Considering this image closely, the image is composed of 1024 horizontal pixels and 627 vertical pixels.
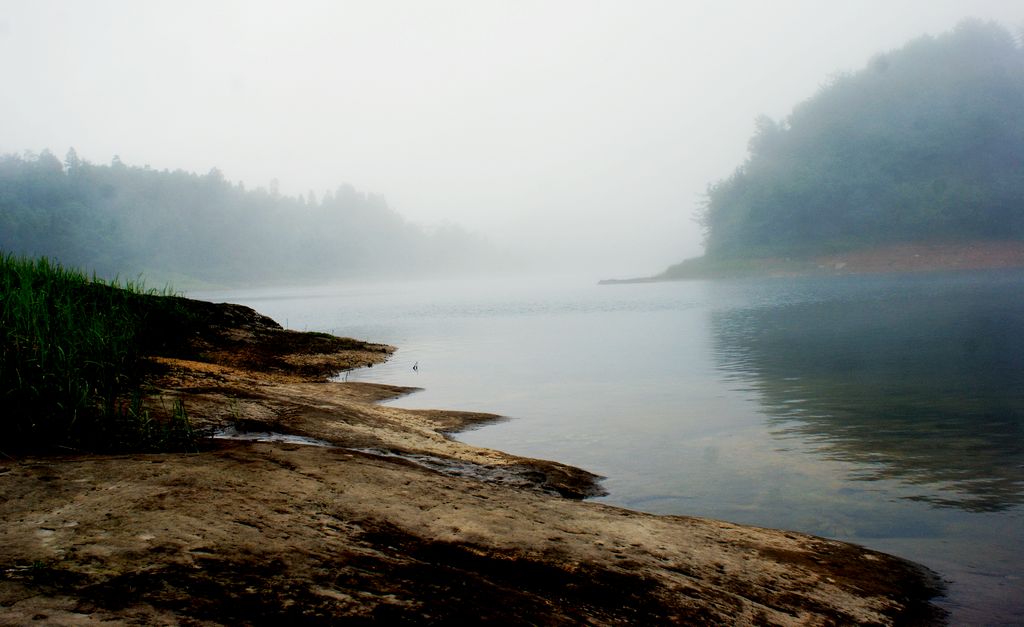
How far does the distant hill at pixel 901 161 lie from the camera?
7000cm

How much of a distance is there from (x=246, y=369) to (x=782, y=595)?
1449 centimetres

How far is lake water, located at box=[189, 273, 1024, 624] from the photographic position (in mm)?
7199

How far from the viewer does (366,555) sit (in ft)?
14.3

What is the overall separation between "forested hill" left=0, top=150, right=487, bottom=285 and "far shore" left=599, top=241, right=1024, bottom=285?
9671cm

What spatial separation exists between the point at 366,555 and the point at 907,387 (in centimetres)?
1465

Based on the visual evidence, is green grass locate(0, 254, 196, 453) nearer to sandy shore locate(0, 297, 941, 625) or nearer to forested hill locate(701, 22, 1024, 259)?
sandy shore locate(0, 297, 941, 625)

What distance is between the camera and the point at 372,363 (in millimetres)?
23547

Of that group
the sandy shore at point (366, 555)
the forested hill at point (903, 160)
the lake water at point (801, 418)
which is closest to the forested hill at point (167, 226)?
the lake water at point (801, 418)

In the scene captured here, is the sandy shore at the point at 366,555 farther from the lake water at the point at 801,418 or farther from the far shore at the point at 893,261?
the far shore at the point at 893,261

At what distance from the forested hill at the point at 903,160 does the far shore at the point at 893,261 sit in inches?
49.6

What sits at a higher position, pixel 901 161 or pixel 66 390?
pixel 901 161

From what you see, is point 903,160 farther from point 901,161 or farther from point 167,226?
point 167,226

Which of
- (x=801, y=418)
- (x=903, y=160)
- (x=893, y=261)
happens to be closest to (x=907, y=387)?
(x=801, y=418)

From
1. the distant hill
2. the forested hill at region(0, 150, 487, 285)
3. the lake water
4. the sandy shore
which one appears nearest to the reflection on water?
the lake water
